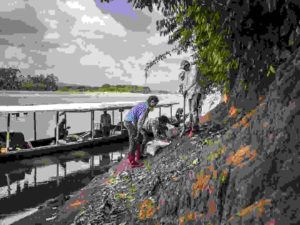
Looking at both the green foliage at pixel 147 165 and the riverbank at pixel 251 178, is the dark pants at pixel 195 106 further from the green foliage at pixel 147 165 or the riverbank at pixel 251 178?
the riverbank at pixel 251 178

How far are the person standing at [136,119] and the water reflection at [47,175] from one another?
237 inches

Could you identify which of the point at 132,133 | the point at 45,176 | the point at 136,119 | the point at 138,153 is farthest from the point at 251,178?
the point at 45,176

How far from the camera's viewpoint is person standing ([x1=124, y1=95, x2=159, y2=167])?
12508mm

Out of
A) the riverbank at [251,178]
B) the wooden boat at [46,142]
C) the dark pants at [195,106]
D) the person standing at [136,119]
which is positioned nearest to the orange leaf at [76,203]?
the person standing at [136,119]

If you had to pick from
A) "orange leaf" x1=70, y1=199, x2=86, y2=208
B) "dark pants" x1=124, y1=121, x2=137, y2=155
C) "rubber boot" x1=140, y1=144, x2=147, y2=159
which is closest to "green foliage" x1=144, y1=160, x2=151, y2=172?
"dark pants" x1=124, y1=121, x2=137, y2=155

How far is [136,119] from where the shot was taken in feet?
42.0

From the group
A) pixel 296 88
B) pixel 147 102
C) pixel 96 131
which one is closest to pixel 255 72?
pixel 296 88

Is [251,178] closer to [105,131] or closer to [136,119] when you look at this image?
[136,119]

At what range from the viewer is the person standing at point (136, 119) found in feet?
41.0

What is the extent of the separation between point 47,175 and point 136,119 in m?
12.4

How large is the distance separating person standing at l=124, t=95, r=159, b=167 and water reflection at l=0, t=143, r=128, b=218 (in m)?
6.02

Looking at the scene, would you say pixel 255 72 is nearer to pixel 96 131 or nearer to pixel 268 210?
pixel 268 210

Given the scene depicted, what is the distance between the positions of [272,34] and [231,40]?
68cm

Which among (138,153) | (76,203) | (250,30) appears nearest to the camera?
(250,30)
